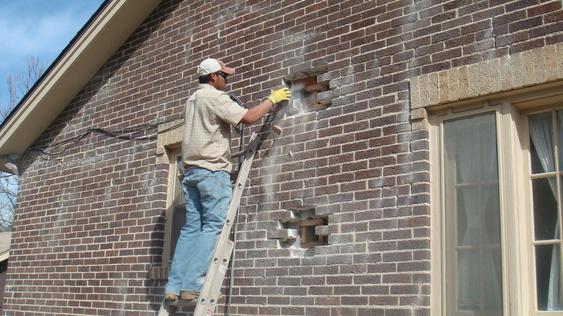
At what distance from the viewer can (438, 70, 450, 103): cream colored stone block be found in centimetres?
539

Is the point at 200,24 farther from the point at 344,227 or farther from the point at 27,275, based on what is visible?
the point at 27,275

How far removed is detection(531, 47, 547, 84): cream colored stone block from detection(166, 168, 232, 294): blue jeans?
237cm

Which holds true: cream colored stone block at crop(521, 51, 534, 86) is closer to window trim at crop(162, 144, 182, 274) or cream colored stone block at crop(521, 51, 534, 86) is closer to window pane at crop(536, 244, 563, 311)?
window pane at crop(536, 244, 563, 311)

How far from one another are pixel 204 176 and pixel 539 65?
2525 mm

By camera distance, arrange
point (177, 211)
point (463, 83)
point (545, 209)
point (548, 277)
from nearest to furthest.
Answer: point (548, 277) < point (545, 209) < point (463, 83) < point (177, 211)

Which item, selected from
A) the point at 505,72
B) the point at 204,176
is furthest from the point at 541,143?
the point at 204,176

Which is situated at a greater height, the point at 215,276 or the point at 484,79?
the point at 484,79

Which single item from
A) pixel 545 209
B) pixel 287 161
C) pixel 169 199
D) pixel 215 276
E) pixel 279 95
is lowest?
pixel 215 276

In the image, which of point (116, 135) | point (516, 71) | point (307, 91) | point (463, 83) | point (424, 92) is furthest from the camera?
point (116, 135)

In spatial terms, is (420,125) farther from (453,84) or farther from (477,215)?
(477,215)

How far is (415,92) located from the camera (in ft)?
18.3

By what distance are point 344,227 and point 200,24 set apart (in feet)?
10.6

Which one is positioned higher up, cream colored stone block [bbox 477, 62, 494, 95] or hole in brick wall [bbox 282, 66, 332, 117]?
hole in brick wall [bbox 282, 66, 332, 117]

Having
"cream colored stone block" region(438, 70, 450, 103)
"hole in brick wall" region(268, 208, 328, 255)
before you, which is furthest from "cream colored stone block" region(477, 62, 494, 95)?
"hole in brick wall" region(268, 208, 328, 255)
